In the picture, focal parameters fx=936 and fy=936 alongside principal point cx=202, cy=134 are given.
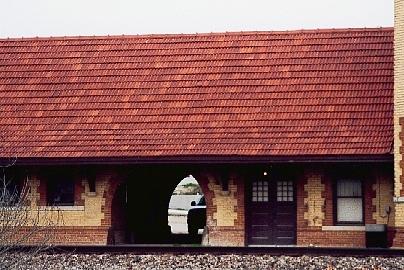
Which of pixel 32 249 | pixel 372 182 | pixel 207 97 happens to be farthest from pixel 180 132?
pixel 32 249

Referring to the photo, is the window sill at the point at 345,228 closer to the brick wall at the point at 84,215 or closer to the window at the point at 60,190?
the brick wall at the point at 84,215

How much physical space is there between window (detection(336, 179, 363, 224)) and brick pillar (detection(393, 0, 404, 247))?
1651 millimetres

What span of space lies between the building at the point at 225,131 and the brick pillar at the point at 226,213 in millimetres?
32

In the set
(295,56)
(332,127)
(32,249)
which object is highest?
(295,56)

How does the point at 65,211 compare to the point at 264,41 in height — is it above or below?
below

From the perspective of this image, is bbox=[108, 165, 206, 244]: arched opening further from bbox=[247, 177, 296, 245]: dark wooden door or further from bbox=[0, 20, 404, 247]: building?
bbox=[247, 177, 296, 245]: dark wooden door

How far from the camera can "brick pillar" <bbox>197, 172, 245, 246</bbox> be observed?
89.0 feet

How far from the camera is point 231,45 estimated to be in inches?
1233

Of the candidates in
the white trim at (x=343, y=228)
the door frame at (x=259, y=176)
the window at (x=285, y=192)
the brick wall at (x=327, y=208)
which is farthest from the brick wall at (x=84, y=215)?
the white trim at (x=343, y=228)

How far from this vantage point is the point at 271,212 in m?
27.7

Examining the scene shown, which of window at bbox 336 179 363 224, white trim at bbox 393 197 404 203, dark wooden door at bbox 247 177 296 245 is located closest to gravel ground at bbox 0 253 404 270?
white trim at bbox 393 197 404 203

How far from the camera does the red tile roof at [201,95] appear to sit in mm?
27344

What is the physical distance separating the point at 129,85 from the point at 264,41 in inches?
188

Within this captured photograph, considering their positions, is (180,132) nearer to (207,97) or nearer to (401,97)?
(207,97)
